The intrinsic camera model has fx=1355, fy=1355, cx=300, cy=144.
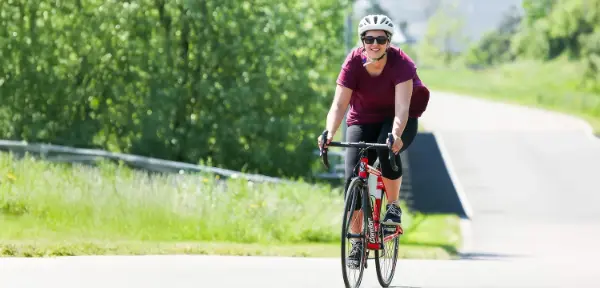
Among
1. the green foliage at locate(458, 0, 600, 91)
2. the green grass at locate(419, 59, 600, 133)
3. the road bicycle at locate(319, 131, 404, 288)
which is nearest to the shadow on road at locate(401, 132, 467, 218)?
the green grass at locate(419, 59, 600, 133)

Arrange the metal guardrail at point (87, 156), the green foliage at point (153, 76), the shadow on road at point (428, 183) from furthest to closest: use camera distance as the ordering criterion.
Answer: the shadow on road at point (428, 183) → the green foliage at point (153, 76) → the metal guardrail at point (87, 156)

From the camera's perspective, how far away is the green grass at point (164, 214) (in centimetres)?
1371

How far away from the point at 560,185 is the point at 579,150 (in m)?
8.29

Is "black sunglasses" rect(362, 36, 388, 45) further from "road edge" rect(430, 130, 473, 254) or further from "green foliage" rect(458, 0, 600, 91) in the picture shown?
"green foliage" rect(458, 0, 600, 91)

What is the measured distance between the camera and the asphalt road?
9.61 m

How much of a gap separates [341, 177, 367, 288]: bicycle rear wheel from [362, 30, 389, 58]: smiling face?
2.75 ft

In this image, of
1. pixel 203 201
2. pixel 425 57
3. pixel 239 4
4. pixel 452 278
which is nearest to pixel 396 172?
pixel 452 278

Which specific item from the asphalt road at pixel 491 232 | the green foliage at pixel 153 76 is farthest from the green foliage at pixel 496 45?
the green foliage at pixel 153 76

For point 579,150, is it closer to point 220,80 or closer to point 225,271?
point 220,80

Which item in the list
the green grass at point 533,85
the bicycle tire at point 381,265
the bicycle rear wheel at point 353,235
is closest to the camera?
the bicycle rear wheel at point 353,235

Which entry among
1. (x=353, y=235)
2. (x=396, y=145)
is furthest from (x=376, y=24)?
(x=353, y=235)

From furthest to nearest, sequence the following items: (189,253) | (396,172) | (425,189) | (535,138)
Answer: (535,138)
(425,189)
(189,253)
(396,172)

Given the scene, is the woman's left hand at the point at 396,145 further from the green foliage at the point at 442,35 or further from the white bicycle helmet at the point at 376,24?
the green foliage at the point at 442,35

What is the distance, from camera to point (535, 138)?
149ft
